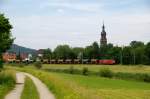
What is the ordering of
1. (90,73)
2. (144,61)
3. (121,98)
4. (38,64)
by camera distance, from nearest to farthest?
(121,98), (90,73), (38,64), (144,61)

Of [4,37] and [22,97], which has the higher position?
[4,37]

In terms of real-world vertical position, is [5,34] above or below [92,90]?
above

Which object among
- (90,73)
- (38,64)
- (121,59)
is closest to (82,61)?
(121,59)

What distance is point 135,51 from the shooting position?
17825 cm

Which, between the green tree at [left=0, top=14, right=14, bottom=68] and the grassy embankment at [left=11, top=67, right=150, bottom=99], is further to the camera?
the green tree at [left=0, top=14, right=14, bottom=68]

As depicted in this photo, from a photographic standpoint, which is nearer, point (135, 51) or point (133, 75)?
point (133, 75)

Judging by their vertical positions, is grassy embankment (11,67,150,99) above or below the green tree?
below

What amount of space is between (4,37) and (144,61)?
123 metres

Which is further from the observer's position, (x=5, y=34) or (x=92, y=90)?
(x=5, y=34)

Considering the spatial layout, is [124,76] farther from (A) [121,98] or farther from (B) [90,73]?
(A) [121,98]

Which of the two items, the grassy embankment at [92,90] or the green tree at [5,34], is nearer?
the grassy embankment at [92,90]

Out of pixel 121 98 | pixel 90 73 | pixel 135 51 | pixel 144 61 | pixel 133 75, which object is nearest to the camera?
pixel 121 98

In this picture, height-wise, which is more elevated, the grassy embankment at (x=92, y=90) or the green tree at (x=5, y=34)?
the green tree at (x=5, y=34)

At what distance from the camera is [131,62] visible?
576 feet
